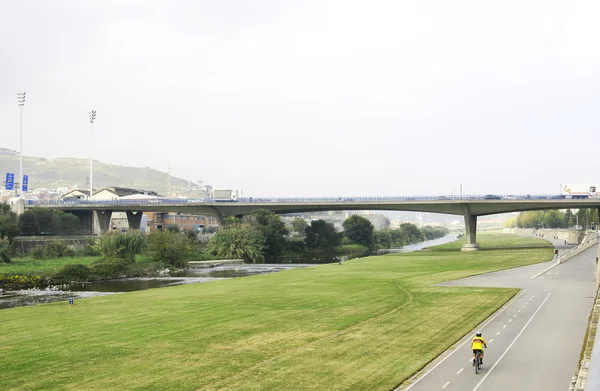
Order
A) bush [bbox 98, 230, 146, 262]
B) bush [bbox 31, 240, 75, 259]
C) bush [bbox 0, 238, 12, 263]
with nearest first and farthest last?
bush [bbox 0, 238, 12, 263], bush [bbox 98, 230, 146, 262], bush [bbox 31, 240, 75, 259]

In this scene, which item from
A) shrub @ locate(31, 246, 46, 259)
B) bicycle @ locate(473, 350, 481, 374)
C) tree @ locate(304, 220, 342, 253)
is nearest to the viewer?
bicycle @ locate(473, 350, 481, 374)

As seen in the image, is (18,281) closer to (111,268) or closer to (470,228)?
(111,268)

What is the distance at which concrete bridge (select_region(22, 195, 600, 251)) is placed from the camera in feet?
475

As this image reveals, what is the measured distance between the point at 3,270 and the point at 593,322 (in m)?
81.1

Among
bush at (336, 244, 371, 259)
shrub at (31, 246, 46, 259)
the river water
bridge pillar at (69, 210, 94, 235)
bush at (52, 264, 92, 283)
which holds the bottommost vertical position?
bush at (336, 244, 371, 259)

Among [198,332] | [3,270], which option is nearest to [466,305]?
[198,332]

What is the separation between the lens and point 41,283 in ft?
276

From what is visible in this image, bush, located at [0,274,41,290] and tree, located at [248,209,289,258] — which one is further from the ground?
tree, located at [248,209,289,258]

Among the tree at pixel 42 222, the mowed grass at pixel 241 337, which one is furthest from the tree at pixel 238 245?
the mowed grass at pixel 241 337

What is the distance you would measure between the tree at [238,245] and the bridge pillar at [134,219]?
5749 cm

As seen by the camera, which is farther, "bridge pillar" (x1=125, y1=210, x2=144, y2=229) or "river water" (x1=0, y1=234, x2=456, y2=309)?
"bridge pillar" (x1=125, y1=210, x2=144, y2=229)

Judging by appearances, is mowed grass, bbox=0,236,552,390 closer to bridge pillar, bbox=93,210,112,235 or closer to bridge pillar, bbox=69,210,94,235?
bridge pillar, bbox=93,210,112,235

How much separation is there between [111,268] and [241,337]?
6482 centimetres

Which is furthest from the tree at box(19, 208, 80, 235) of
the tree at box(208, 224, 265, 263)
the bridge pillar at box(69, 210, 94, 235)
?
the tree at box(208, 224, 265, 263)
